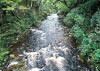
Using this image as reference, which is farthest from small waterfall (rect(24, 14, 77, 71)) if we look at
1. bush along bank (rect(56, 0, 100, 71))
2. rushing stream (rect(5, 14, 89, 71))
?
bush along bank (rect(56, 0, 100, 71))

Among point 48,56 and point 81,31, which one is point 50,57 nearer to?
point 48,56

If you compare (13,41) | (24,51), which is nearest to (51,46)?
(24,51)

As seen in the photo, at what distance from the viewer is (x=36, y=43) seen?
16.3 m

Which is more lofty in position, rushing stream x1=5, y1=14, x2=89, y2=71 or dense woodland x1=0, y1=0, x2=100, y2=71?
dense woodland x1=0, y1=0, x2=100, y2=71

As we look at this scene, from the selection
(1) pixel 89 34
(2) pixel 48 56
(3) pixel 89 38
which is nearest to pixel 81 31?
(1) pixel 89 34

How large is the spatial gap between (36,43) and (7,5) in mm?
4144

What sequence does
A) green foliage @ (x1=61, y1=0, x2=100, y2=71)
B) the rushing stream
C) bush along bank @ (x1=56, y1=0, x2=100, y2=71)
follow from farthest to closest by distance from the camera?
1. green foliage @ (x1=61, y1=0, x2=100, y2=71)
2. the rushing stream
3. bush along bank @ (x1=56, y1=0, x2=100, y2=71)

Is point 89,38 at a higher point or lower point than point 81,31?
higher

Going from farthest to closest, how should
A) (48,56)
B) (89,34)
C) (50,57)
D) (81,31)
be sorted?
(81,31), (89,34), (48,56), (50,57)

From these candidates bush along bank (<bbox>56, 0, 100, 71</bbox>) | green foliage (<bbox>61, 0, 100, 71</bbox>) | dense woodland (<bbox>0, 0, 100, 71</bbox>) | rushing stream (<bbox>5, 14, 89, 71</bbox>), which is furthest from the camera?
dense woodland (<bbox>0, 0, 100, 71</bbox>)

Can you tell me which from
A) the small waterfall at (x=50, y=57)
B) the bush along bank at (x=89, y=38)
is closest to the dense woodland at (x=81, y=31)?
the bush along bank at (x=89, y=38)

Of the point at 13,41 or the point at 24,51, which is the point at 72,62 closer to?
the point at 24,51

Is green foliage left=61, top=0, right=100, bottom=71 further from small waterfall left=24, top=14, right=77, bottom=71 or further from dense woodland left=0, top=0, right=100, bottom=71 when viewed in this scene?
small waterfall left=24, top=14, right=77, bottom=71

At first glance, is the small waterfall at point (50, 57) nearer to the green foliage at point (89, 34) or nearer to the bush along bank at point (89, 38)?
the bush along bank at point (89, 38)
